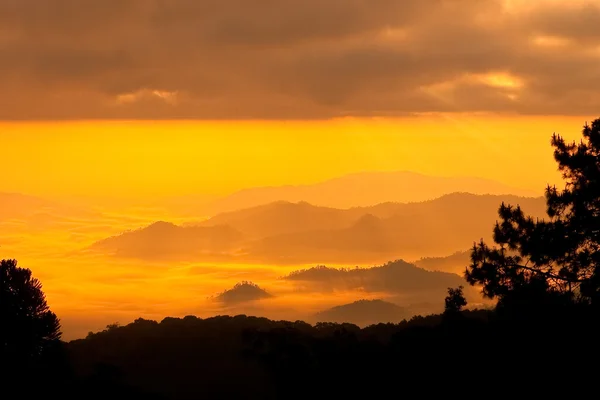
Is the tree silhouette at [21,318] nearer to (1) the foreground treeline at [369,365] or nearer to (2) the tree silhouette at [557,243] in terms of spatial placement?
(1) the foreground treeline at [369,365]

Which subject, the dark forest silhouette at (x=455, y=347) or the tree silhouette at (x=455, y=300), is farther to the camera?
the tree silhouette at (x=455, y=300)

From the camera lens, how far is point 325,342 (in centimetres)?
4809

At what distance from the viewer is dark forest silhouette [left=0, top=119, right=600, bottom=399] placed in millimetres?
39094

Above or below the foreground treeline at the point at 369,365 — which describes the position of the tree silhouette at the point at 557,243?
above

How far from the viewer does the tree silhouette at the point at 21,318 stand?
42312 millimetres

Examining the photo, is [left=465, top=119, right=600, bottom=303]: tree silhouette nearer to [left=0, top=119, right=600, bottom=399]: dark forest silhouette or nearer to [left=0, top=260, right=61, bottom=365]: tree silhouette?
[left=0, top=119, right=600, bottom=399]: dark forest silhouette

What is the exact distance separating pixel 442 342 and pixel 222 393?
1282 cm

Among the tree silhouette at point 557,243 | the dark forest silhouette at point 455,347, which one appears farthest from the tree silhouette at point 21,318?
the tree silhouette at point 557,243

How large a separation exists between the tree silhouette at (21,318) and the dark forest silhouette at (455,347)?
0.05m

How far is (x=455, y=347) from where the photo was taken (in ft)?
140

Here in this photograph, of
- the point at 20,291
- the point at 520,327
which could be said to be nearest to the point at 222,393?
the point at 20,291

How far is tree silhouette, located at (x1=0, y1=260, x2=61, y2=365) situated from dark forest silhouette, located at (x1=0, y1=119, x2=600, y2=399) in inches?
2.1

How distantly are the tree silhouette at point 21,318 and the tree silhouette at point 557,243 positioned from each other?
23.4 metres

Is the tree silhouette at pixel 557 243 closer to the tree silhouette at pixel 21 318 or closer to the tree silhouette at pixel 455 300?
the tree silhouette at pixel 455 300
